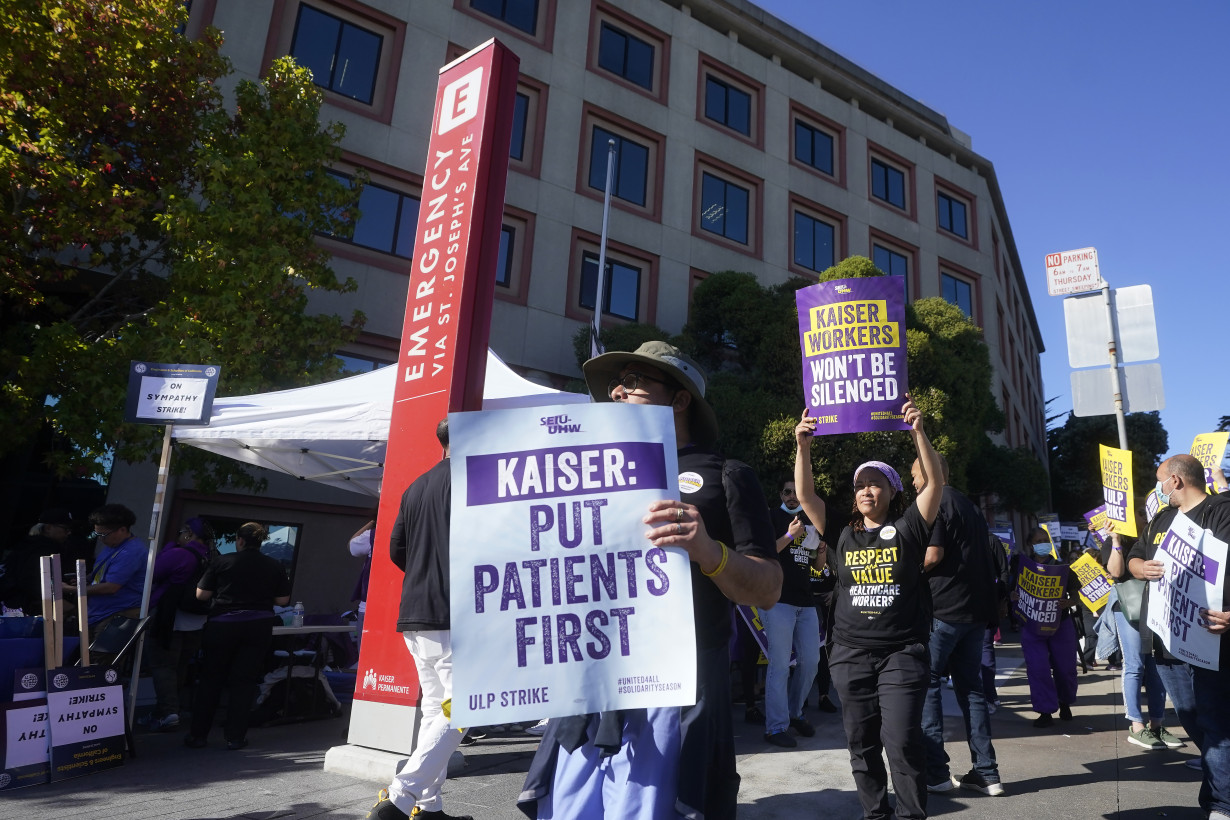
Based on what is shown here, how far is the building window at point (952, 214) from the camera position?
2817 cm

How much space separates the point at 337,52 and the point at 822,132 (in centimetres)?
1490

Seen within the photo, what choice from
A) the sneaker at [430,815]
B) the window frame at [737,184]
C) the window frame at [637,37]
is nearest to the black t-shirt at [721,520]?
the sneaker at [430,815]

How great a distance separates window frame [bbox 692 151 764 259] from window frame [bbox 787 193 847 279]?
118 cm

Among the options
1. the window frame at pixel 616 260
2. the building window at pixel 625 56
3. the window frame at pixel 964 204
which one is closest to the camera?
the window frame at pixel 616 260

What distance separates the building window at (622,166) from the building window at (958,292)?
11965 millimetres

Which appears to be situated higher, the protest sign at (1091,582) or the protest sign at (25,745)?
the protest sign at (1091,582)

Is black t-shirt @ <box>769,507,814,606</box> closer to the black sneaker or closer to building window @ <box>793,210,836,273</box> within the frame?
the black sneaker

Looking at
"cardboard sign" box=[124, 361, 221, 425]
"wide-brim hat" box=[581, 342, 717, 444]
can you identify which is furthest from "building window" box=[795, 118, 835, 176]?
"wide-brim hat" box=[581, 342, 717, 444]

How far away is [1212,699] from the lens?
13.7ft

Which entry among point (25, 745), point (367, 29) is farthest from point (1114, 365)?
point (367, 29)

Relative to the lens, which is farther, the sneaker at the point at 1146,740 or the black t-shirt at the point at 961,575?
the sneaker at the point at 1146,740

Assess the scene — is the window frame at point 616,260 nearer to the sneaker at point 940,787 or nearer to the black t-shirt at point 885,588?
the sneaker at point 940,787

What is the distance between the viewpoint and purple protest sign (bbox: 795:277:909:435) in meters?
4.98

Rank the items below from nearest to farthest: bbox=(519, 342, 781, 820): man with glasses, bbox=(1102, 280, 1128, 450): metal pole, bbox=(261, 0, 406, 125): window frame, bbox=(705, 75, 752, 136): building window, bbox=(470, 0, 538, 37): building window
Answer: bbox=(519, 342, 781, 820): man with glasses
bbox=(1102, 280, 1128, 450): metal pole
bbox=(261, 0, 406, 125): window frame
bbox=(470, 0, 538, 37): building window
bbox=(705, 75, 752, 136): building window
